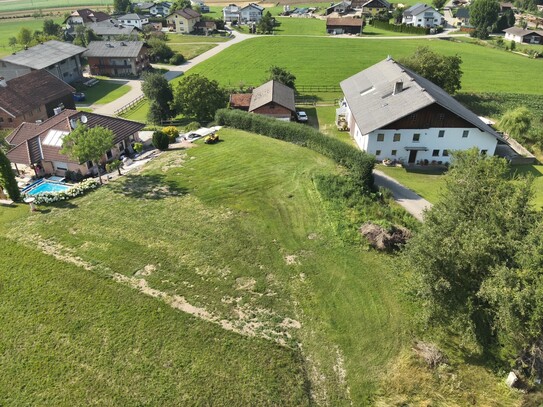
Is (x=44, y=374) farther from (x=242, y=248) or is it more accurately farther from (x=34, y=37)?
(x=34, y=37)

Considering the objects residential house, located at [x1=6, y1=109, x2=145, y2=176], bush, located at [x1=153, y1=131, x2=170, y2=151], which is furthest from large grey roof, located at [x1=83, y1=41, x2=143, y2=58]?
bush, located at [x1=153, y1=131, x2=170, y2=151]

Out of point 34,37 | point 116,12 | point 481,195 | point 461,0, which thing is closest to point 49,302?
point 481,195

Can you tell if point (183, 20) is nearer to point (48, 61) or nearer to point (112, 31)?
point (112, 31)

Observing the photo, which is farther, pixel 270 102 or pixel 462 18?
pixel 462 18

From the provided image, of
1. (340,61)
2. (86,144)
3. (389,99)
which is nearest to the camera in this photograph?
(86,144)

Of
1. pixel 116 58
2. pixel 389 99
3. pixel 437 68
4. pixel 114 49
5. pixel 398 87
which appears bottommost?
pixel 116 58

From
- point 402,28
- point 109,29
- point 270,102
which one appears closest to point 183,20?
point 109,29
